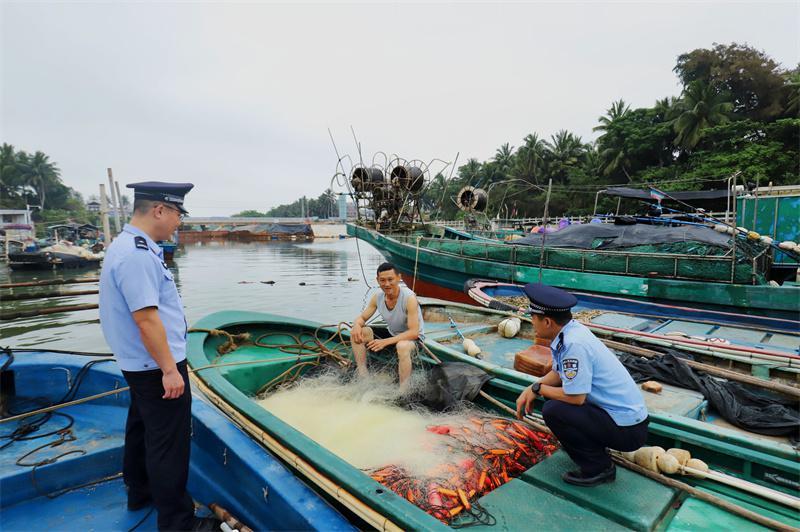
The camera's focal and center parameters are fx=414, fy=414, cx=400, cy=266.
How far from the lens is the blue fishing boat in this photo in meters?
2.27

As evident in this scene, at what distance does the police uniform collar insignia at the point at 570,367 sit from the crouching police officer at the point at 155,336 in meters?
2.07

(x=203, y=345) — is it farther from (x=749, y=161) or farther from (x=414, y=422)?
(x=749, y=161)

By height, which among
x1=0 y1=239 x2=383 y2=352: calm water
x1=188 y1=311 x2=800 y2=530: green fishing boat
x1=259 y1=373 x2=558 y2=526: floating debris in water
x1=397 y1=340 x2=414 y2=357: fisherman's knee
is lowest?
x1=0 y1=239 x2=383 y2=352: calm water

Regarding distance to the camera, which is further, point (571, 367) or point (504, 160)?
point (504, 160)

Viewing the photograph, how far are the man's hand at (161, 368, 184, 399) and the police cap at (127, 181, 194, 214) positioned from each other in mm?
930

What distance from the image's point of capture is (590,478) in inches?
94.5

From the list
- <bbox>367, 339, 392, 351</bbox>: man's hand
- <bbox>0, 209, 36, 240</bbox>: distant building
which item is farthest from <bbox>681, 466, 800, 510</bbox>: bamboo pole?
<bbox>0, 209, 36, 240</bbox>: distant building

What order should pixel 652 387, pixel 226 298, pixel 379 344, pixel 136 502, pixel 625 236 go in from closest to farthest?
1. pixel 136 502
2. pixel 652 387
3. pixel 379 344
4. pixel 625 236
5. pixel 226 298

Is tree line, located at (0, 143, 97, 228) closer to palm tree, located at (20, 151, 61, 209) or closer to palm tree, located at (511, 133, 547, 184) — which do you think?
palm tree, located at (20, 151, 61, 209)

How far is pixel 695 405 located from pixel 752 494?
1.03m

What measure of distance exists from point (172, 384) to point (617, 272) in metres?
8.94

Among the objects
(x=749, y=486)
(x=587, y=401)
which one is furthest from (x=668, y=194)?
(x=587, y=401)

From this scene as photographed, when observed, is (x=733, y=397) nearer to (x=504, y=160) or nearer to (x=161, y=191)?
(x=161, y=191)

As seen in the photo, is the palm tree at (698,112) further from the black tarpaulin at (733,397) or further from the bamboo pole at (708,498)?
the bamboo pole at (708,498)
